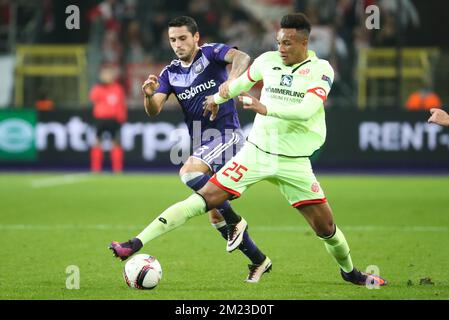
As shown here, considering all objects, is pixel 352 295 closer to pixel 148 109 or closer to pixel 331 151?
pixel 148 109

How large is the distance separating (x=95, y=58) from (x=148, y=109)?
13228 mm

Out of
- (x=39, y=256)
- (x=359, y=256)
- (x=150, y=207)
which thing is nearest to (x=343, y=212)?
(x=150, y=207)

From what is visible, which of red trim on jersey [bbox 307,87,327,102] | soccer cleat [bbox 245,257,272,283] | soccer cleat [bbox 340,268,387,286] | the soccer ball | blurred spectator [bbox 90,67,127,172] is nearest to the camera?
red trim on jersey [bbox 307,87,327,102]

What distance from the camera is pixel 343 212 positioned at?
12992 mm

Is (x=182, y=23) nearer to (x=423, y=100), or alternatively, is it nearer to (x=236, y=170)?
(x=236, y=170)

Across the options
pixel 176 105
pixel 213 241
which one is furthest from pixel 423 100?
pixel 213 241

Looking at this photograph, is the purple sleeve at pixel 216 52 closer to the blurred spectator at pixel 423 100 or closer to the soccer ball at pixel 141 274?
the soccer ball at pixel 141 274

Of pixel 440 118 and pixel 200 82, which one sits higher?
pixel 200 82

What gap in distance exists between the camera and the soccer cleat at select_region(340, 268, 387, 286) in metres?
7.38

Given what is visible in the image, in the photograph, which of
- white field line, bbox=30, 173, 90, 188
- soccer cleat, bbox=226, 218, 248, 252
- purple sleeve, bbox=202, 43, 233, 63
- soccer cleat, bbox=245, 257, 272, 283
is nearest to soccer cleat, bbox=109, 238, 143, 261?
soccer cleat, bbox=226, 218, 248, 252

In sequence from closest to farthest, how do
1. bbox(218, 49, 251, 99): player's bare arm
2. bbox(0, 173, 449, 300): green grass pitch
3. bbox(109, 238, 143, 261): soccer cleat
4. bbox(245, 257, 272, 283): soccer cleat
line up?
bbox(109, 238, 143, 261): soccer cleat, bbox(0, 173, 449, 300): green grass pitch, bbox(245, 257, 272, 283): soccer cleat, bbox(218, 49, 251, 99): player's bare arm

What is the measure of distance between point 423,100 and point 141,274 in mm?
13353

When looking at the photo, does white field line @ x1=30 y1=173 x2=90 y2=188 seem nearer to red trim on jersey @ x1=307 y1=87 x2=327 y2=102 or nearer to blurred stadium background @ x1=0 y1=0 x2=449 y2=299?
blurred stadium background @ x1=0 y1=0 x2=449 y2=299

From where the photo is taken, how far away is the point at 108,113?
18766 millimetres
